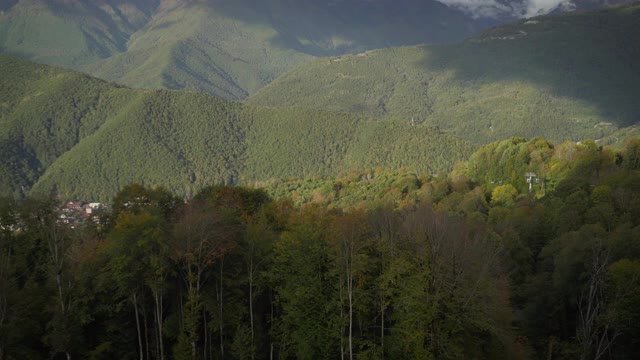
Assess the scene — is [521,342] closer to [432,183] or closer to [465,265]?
[465,265]

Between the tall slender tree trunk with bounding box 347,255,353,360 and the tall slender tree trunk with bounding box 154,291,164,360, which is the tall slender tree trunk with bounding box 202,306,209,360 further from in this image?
the tall slender tree trunk with bounding box 347,255,353,360

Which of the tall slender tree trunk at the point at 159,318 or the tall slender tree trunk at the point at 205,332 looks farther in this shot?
the tall slender tree trunk at the point at 205,332

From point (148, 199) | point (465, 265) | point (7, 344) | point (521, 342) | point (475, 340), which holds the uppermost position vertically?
point (148, 199)

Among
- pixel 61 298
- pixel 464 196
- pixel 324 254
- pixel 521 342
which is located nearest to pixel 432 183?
pixel 464 196

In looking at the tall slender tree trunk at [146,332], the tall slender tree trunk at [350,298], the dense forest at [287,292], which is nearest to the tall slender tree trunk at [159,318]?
the dense forest at [287,292]

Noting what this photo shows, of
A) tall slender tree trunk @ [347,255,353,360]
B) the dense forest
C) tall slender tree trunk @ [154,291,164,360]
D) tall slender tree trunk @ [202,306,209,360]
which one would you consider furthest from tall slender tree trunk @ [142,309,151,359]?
tall slender tree trunk @ [347,255,353,360]

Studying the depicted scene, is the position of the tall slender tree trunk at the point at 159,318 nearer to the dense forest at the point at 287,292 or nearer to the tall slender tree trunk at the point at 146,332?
the dense forest at the point at 287,292

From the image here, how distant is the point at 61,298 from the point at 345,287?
16940 mm

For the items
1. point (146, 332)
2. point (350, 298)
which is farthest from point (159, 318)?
point (350, 298)

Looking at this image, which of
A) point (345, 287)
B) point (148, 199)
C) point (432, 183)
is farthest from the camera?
point (432, 183)

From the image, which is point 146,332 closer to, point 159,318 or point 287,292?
point 159,318

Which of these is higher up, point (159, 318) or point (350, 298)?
point (350, 298)

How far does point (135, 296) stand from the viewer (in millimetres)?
35844

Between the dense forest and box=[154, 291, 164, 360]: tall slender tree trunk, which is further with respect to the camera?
box=[154, 291, 164, 360]: tall slender tree trunk
